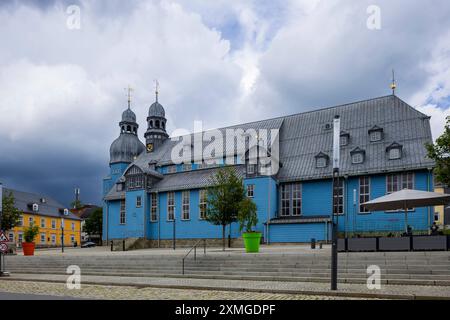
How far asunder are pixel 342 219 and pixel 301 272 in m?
19.0

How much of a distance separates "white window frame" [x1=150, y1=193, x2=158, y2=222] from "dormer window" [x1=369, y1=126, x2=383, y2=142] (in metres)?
21.5

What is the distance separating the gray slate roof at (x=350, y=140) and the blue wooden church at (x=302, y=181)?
3.3 inches

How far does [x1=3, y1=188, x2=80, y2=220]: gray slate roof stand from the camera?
69875mm

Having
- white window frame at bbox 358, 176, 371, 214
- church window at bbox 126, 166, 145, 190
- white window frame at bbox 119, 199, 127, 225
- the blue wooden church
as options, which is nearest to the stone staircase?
the blue wooden church

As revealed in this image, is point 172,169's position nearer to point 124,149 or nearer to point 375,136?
point 124,149

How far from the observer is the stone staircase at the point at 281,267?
49.2 ft

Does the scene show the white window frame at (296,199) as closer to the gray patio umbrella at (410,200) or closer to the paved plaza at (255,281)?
the gray patio umbrella at (410,200)

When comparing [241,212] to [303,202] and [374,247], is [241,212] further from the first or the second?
[303,202]

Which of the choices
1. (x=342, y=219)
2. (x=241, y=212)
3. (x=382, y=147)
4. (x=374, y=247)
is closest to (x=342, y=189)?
(x=342, y=219)

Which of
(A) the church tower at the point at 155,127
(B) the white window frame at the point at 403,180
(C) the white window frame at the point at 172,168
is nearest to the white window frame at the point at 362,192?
(B) the white window frame at the point at 403,180

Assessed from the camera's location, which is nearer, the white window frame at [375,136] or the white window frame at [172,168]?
the white window frame at [375,136]

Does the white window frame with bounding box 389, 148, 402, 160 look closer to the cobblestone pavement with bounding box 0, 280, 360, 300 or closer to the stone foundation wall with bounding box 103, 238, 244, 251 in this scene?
the stone foundation wall with bounding box 103, 238, 244, 251

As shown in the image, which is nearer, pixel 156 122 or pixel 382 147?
pixel 382 147

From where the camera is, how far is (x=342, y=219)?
1371 inches
